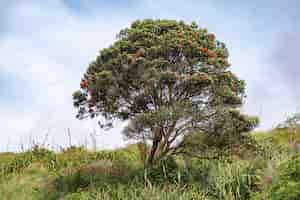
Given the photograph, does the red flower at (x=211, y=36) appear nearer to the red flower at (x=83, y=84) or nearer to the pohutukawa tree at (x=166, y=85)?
the pohutukawa tree at (x=166, y=85)

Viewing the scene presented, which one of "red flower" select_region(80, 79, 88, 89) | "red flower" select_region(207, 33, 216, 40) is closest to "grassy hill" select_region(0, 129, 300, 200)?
"red flower" select_region(80, 79, 88, 89)

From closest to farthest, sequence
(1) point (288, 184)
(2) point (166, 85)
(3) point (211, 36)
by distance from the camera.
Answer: (1) point (288, 184) < (2) point (166, 85) < (3) point (211, 36)

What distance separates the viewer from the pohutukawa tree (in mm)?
7223

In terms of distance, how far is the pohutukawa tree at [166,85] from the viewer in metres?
7.22

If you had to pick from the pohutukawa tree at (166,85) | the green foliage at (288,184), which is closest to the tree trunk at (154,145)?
the pohutukawa tree at (166,85)

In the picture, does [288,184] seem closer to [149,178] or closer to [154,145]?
[149,178]

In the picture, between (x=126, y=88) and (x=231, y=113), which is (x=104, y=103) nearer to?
(x=126, y=88)

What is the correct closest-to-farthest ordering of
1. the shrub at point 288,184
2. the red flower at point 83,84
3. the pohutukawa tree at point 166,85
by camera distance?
the shrub at point 288,184
the pohutukawa tree at point 166,85
the red flower at point 83,84

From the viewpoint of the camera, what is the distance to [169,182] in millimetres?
7383

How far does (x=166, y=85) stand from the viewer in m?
7.42

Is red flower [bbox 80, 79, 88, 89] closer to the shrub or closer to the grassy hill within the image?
the grassy hill

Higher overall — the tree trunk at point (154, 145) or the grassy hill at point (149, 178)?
the tree trunk at point (154, 145)

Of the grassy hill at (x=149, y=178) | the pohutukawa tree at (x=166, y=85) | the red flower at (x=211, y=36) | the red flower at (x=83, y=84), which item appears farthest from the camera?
the red flower at (x=211, y=36)

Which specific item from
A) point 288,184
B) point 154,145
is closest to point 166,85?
point 154,145
